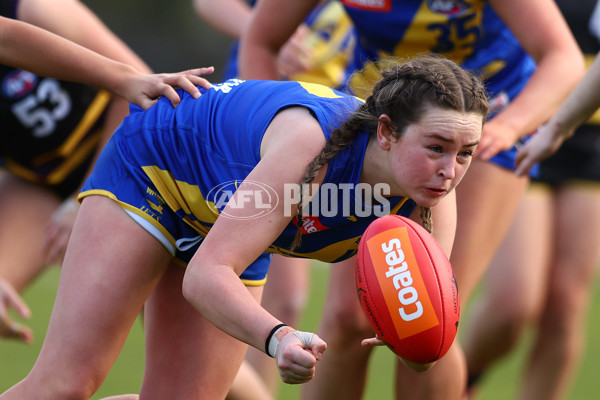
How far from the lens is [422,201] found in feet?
8.55

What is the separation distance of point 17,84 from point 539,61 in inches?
82.3

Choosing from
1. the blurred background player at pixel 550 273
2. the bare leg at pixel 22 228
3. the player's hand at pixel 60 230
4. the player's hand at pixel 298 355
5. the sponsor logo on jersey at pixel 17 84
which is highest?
the player's hand at pixel 298 355

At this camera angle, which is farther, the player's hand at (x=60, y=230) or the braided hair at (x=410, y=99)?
the player's hand at (x=60, y=230)

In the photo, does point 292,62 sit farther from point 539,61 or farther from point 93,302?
point 93,302

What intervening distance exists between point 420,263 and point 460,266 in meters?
1.09

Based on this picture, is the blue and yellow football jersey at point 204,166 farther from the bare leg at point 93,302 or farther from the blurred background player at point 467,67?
the blurred background player at point 467,67

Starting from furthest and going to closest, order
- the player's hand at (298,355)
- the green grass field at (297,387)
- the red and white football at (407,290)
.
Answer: the green grass field at (297,387), the red and white football at (407,290), the player's hand at (298,355)

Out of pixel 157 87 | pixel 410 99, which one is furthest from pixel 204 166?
pixel 410 99

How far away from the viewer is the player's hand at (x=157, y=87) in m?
2.95

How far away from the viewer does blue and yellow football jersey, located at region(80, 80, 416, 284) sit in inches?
108

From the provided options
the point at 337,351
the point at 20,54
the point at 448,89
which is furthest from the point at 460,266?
the point at 20,54

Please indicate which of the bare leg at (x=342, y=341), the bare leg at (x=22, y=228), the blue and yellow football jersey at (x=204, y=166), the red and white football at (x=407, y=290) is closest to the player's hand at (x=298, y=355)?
the red and white football at (x=407, y=290)

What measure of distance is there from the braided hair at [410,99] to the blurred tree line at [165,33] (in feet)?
36.1

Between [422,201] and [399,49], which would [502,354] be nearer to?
[399,49]
